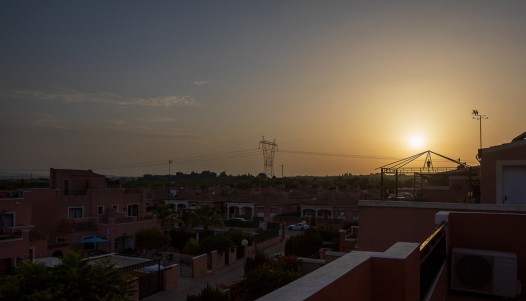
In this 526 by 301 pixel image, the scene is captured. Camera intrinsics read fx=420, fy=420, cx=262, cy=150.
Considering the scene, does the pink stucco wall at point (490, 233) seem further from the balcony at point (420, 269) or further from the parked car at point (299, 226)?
the parked car at point (299, 226)

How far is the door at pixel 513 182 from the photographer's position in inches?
477

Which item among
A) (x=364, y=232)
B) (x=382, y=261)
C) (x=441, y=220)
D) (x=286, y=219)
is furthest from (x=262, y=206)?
(x=382, y=261)

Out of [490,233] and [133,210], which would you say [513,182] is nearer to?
[490,233]

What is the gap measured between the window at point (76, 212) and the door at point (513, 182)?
29.4 m

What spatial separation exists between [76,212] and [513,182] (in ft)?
98.0

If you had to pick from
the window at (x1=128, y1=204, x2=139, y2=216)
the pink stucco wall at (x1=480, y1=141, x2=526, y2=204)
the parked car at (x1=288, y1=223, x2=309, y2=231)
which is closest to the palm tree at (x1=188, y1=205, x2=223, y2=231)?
the window at (x1=128, y1=204, x2=139, y2=216)

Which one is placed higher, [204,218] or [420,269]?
[420,269]

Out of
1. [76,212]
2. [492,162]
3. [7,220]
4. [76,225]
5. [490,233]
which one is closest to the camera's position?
[490,233]

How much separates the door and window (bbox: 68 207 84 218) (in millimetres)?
29386

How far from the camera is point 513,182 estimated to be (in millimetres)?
12469

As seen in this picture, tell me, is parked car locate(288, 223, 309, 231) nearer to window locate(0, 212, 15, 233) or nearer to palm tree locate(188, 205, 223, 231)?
palm tree locate(188, 205, 223, 231)

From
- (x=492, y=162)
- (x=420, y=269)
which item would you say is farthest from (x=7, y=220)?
(x=420, y=269)

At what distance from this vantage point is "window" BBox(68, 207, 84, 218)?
31.9m

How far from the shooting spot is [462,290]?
23.3ft
